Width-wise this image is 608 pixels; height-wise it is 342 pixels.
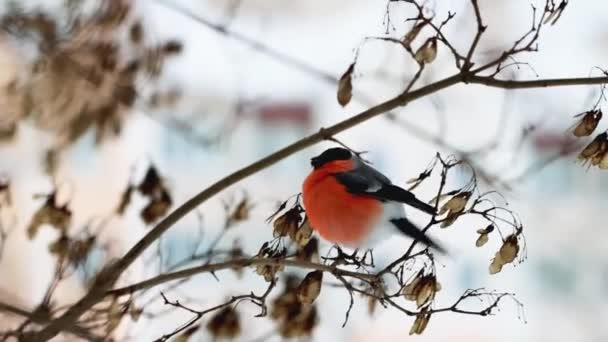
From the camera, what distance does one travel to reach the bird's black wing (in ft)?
1.20

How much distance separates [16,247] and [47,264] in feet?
0.19

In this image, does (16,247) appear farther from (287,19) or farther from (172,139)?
(287,19)

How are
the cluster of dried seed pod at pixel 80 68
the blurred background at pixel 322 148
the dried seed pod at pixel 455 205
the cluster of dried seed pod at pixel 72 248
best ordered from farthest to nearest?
the blurred background at pixel 322 148, the cluster of dried seed pod at pixel 80 68, the cluster of dried seed pod at pixel 72 248, the dried seed pod at pixel 455 205

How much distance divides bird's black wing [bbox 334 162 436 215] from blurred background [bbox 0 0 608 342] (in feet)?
1.30

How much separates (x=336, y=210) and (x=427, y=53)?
0.08 m

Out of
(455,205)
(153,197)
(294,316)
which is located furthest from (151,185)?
(455,205)

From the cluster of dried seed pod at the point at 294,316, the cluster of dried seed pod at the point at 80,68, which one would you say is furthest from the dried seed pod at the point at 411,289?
the cluster of dried seed pod at the point at 80,68

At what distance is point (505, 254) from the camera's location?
13.5 inches

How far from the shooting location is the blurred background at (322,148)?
0.88m

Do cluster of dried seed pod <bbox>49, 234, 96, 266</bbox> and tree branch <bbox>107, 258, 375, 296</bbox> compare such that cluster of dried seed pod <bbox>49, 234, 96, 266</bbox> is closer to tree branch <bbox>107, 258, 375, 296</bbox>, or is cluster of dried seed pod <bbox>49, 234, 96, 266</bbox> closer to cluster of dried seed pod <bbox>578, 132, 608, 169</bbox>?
tree branch <bbox>107, 258, 375, 296</bbox>

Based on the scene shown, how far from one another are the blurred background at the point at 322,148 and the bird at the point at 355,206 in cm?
40

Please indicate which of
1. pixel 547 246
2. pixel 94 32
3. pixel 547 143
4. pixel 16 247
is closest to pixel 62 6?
pixel 94 32

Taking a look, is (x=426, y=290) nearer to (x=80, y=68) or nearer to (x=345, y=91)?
(x=345, y=91)

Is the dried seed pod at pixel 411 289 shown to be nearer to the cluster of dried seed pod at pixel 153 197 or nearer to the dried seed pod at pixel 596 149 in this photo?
the dried seed pod at pixel 596 149
